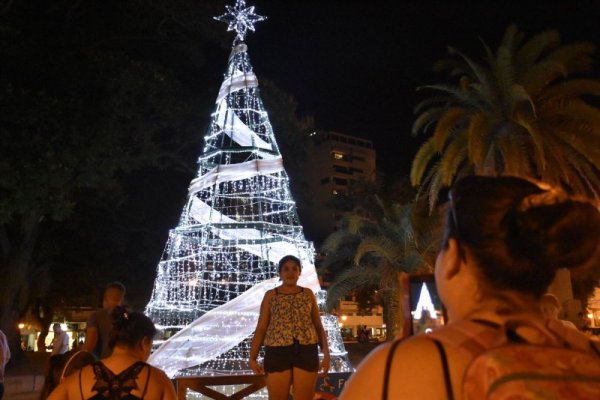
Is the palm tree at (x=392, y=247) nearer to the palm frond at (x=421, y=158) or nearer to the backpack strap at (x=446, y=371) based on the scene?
the palm frond at (x=421, y=158)

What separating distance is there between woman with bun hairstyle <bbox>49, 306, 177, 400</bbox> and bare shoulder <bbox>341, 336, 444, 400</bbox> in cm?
219

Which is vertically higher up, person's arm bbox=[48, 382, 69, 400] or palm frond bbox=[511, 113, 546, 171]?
palm frond bbox=[511, 113, 546, 171]

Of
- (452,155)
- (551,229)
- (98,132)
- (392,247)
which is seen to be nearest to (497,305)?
(551,229)

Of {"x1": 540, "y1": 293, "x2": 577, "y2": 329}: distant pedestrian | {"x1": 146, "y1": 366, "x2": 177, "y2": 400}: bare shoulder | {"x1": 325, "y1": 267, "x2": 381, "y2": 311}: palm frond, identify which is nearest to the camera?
{"x1": 540, "y1": 293, "x2": 577, "y2": 329}: distant pedestrian

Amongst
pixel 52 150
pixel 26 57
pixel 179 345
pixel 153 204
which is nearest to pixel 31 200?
pixel 52 150

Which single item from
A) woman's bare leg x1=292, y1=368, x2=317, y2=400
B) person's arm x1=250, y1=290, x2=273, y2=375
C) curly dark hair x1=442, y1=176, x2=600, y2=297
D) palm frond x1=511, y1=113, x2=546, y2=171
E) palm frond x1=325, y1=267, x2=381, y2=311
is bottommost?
woman's bare leg x1=292, y1=368, x2=317, y2=400

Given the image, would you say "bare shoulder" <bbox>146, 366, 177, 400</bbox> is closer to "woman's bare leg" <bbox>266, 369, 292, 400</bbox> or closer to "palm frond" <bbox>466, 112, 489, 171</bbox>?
"woman's bare leg" <bbox>266, 369, 292, 400</bbox>

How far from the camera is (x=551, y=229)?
1229mm

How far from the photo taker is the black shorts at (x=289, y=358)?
4.66 m

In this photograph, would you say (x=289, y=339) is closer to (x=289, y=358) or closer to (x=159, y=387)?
(x=289, y=358)

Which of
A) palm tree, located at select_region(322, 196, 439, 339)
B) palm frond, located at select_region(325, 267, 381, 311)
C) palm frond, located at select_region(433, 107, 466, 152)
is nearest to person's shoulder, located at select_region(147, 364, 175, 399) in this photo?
palm frond, located at select_region(433, 107, 466, 152)

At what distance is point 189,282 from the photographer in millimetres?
12398

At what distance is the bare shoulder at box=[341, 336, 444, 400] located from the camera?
108 centimetres

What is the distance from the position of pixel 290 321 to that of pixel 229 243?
303 inches
